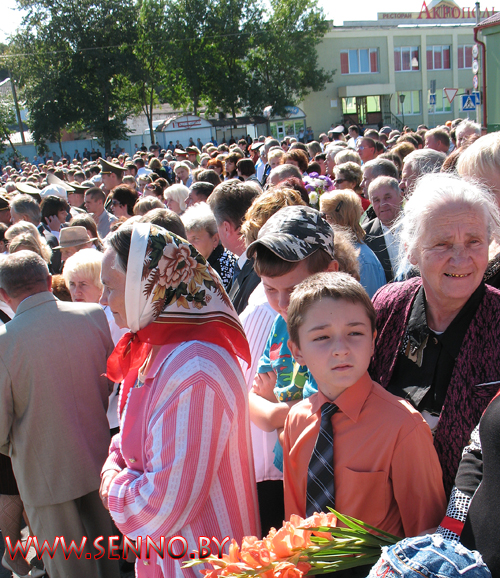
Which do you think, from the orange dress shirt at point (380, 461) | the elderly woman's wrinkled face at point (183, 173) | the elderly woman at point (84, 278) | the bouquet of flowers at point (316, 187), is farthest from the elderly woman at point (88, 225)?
the elderly woman's wrinkled face at point (183, 173)

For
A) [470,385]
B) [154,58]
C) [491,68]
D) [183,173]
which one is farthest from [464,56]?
[470,385]

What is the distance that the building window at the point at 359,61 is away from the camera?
152ft

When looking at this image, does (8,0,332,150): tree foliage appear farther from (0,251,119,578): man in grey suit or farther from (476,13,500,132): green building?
(0,251,119,578): man in grey suit

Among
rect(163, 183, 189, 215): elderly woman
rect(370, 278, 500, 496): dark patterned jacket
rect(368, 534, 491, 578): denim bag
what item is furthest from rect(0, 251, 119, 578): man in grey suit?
rect(163, 183, 189, 215): elderly woman

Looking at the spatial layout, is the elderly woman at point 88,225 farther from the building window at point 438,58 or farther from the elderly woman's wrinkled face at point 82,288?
the building window at point 438,58

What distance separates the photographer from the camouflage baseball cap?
6.68 ft

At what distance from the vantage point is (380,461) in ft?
5.13

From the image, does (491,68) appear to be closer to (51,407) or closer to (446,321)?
(446,321)

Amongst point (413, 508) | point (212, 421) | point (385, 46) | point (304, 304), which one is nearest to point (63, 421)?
point (212, 421)

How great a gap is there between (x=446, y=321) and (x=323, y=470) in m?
0.73

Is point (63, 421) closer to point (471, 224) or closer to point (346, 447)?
point (346, 447)

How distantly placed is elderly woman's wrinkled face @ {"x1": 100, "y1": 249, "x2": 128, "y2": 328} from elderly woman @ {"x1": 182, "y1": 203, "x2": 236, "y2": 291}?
2235mm

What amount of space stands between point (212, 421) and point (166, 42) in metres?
46.5

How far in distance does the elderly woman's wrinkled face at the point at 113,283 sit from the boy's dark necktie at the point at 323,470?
958mm
